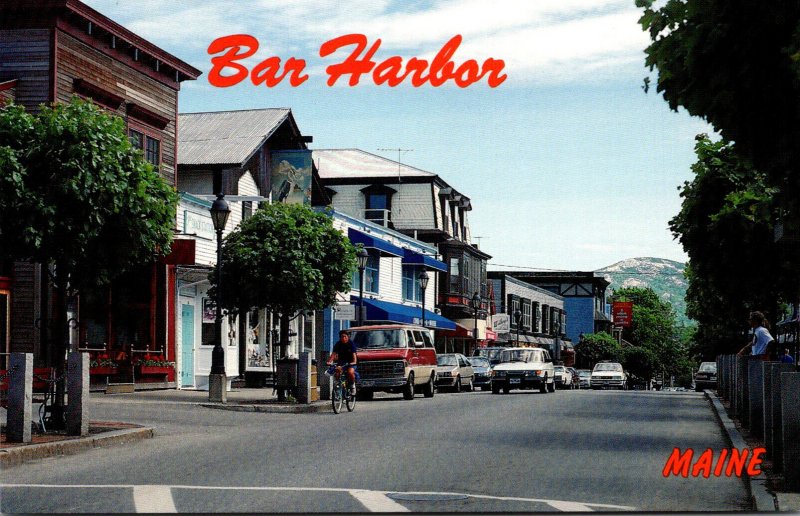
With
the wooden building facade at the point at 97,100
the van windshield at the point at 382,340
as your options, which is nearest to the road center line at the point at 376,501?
the wooden building facade at the point at 97,100

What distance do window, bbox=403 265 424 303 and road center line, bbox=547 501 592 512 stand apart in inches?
2117

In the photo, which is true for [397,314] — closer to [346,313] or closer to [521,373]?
[521,373]

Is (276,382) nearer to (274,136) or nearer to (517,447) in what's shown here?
(517,447)

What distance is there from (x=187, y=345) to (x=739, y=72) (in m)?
29.6

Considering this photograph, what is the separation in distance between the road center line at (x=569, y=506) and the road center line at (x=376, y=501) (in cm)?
126

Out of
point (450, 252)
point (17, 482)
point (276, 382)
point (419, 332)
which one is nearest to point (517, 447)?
point (17, 482)

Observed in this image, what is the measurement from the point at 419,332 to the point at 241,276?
6.05 m

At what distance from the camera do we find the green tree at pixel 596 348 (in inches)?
4808

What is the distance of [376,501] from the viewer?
34.9ft

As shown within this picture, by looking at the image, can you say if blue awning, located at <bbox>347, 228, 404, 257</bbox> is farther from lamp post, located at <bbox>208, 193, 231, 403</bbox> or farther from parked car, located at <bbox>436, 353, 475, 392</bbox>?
lamp post, located at <bbox>208, 193, 231, 403</bbox>

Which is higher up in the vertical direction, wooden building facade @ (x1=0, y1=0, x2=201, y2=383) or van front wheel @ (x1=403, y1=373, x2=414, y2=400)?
wooden building facade @ (x1=0, y1=0, x2=201, y2=383)

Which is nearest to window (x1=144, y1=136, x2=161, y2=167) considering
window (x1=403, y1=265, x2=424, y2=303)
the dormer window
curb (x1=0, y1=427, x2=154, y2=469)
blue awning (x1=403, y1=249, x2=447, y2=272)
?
curb (x1=0, y1=427, x2=154, y2=469)

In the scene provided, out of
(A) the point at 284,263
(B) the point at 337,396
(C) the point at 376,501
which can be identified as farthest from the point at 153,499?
(A) the point at 284,263

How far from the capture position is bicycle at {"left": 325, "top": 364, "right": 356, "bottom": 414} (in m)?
25.8
